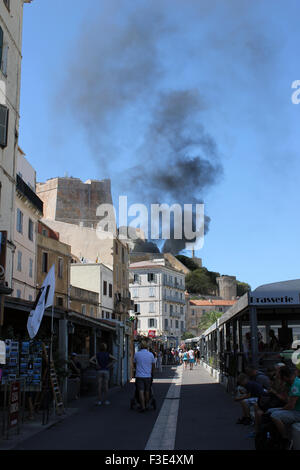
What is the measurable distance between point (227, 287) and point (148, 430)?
14278 cm

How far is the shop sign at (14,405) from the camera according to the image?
361 inches

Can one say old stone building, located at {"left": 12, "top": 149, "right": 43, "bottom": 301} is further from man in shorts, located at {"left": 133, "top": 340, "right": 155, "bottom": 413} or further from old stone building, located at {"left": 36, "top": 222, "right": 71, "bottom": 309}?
man in shorts, located at {"left": 133, "top": 340, "right": 155, "bottom": 413}

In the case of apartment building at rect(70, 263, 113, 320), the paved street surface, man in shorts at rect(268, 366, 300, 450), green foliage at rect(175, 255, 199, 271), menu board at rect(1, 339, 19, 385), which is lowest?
the paved street surface

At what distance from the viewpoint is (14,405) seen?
9.37 metres

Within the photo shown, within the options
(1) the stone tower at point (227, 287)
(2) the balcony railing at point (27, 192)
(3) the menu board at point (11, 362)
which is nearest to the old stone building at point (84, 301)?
(2) the balcony railing at point (27, 192)

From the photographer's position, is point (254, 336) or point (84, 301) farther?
point (84, 301)

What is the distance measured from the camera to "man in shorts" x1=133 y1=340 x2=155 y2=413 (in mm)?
12672

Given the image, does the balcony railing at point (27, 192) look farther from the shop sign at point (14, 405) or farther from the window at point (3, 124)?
the shop sign at point (14, 405)

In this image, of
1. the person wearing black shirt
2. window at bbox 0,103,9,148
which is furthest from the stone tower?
the person wearing black shirt

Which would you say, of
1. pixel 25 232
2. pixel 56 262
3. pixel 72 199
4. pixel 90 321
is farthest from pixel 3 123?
pixel 72 199

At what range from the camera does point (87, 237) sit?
5447 centimetres

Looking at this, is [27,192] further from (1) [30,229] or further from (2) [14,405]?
(2) [14,405]

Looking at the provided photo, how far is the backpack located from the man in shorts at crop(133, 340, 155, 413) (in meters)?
5.66
